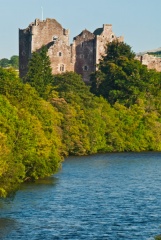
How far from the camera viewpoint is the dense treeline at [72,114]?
68.6m

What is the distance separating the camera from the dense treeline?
68.6 meters

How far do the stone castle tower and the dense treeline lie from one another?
871 cm

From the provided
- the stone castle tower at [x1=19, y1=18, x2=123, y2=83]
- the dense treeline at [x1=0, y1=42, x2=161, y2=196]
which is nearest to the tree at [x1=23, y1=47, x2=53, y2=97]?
the dense treeline at [x1=0, y1=42, x2=161, y2=196]

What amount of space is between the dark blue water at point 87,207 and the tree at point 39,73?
2663 cm

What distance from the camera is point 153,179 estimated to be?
3339 inches

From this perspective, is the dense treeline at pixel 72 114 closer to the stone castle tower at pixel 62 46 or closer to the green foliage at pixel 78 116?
the green foliage at pixel 78 116

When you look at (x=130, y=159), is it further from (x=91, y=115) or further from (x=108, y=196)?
(x=108, y=196)

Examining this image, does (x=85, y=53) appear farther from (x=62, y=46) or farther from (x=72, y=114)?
(x=72, y=114)

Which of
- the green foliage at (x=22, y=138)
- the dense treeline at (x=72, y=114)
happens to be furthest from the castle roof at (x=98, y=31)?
the green foliage at (x=22, y=138)

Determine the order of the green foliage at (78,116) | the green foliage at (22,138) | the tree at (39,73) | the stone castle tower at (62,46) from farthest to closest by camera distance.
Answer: the stone castle tower at (62,46) → the tree at (39,73) → the green foliage at (78,116) → the green foliage at (22,138)

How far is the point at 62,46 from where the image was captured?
490ft

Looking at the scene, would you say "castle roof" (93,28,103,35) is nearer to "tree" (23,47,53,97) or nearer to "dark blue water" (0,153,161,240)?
"tree" (23,47,53,97)

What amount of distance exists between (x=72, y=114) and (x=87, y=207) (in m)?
49.6

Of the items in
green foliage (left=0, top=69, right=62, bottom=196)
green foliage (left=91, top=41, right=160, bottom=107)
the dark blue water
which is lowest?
the dark blue water
